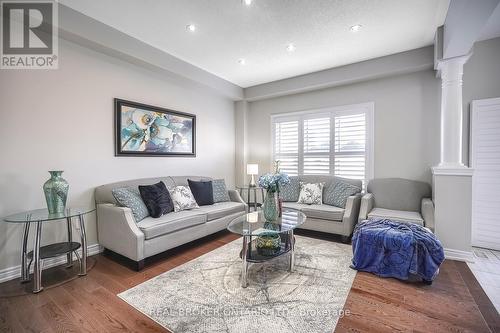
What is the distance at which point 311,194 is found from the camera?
3.98 metres

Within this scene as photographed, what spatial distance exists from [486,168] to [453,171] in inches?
29.2

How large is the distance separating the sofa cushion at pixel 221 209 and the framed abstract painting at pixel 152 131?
1145 mm

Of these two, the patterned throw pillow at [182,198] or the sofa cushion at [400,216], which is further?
the patterned throw pillow at [182,198]

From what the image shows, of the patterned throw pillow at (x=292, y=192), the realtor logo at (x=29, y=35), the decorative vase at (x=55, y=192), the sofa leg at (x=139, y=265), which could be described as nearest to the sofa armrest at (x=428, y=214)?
the patterned throw pillow at (x=292, y=192)

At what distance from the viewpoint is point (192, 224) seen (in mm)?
3139

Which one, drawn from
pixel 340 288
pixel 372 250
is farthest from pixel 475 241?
pixel 340 288

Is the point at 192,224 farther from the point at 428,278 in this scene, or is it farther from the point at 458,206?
the point at 458,206

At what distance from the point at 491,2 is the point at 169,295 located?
144 inches

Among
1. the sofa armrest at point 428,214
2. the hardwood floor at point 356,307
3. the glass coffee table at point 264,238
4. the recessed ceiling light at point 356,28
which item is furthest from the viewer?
the sofa armrest at point 428,214

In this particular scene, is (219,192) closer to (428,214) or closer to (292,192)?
(292,192)

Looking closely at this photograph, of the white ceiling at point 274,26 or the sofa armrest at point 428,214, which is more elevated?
the white ceiling at point 274,26

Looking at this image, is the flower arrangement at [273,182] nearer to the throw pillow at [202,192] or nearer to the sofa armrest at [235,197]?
the throw pillow at [202,192]

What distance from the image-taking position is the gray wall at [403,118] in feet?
11.7

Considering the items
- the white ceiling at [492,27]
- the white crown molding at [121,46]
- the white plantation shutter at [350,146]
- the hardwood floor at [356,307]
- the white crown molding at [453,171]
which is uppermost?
the white ceiling at [492,27]
